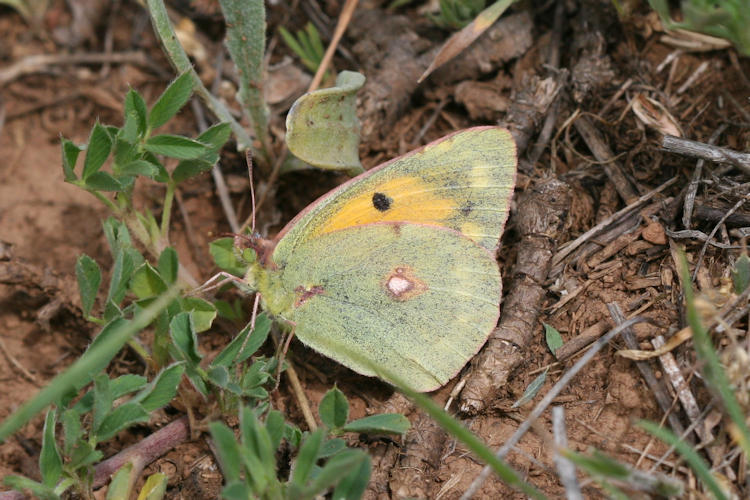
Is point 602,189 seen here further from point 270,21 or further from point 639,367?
point 270,21

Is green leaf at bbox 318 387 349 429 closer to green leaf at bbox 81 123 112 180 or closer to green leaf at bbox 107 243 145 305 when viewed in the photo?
green leaf at bbox 107 243 145 305

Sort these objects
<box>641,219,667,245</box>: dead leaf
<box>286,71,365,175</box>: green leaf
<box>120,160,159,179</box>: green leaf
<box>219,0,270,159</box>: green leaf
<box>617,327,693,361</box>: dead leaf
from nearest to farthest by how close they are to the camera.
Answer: <box>617,327,693,361</box>: dead leaf < <box>120,160,159,179</box>: green leaf < <box>641,219,667,245</box>: dead leaf < <box>286,71,365,175</box>: green leaf < <box>219,0,270,159</box>: green leaf

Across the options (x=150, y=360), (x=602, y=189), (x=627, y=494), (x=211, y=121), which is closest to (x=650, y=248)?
(x=602, y=189)

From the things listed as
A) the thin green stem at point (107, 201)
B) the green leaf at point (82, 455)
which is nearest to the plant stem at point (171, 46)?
the thin green stem at point (107, 201)

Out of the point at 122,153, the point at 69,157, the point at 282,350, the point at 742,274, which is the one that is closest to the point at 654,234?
the point at 742,274

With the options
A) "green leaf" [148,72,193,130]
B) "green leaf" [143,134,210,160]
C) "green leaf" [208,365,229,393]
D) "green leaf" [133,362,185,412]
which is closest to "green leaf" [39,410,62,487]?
"green leaf" [133,362,185,412]
